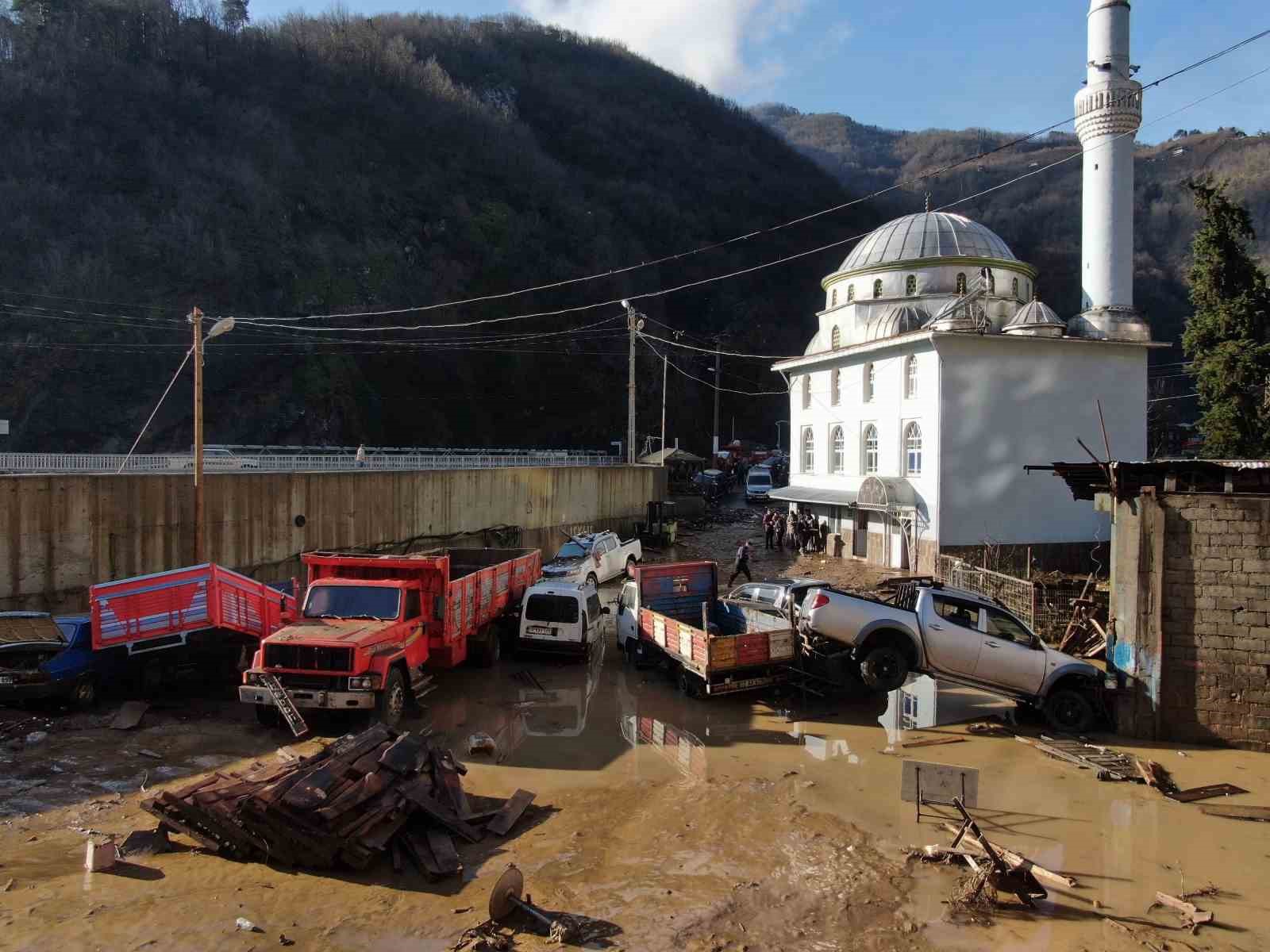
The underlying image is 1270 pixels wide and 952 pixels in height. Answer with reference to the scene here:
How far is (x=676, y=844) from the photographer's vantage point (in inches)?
314

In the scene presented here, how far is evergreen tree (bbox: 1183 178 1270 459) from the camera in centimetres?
3275

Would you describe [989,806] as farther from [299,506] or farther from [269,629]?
[299,506]

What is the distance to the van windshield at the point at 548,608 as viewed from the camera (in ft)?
51.2

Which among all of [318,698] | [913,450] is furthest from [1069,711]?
[913,450]

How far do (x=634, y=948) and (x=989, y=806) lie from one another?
499cm

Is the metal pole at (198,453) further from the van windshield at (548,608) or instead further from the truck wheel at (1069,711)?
the truck wheel at (1069,711)

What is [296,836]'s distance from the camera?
7.15 m

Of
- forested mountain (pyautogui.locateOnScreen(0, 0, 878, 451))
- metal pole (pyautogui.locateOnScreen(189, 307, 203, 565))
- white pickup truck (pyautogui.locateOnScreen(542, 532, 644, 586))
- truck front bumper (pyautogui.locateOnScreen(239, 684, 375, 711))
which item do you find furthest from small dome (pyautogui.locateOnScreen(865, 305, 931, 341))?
forested mountain (pyautogui.locateOnScreen(0, 0, 878, 451))

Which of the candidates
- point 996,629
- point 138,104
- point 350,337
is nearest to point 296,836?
point 996,629

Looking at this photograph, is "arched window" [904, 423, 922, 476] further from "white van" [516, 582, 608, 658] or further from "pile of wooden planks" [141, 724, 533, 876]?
"pile of wooden planks" [141, 724, 533, 876]

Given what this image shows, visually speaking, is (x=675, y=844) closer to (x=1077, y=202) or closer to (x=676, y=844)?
(x=676, y=844)

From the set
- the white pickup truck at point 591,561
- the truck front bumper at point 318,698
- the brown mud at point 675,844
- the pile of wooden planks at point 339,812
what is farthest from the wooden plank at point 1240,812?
the white pickup truck at point 591,561

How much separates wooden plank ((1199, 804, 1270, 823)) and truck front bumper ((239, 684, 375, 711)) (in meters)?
9.91

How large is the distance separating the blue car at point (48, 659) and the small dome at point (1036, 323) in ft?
91.5
